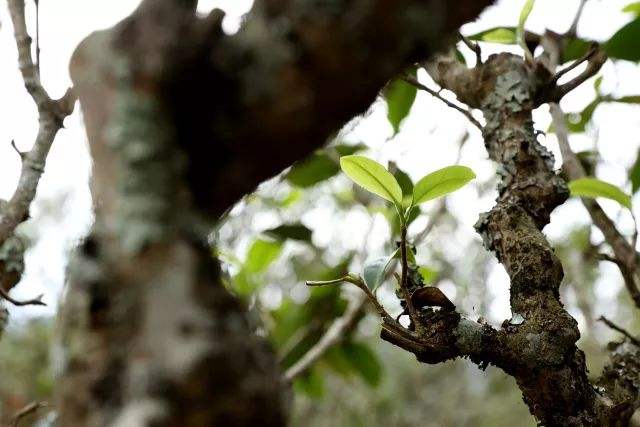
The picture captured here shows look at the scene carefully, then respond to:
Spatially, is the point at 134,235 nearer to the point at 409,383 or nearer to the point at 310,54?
the point at 310,54

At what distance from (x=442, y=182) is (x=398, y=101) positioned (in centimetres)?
29

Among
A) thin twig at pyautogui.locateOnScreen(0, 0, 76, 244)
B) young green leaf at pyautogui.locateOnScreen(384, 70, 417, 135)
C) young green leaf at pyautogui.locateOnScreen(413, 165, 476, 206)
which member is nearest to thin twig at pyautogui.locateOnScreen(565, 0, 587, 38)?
young green leaf at pyautogui.locateOnScreen(384, 70, 417, 135)

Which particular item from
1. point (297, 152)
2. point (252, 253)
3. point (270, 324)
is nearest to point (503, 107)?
point (297, 152)

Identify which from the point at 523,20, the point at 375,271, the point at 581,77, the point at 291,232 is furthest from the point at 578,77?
the point at 291,232

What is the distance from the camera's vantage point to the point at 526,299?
19.4 inches

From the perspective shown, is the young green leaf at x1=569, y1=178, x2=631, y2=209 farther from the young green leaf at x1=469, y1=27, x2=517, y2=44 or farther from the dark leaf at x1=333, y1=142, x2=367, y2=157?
the dark leaf at x1=333, y1=142, x2=367, y2=157

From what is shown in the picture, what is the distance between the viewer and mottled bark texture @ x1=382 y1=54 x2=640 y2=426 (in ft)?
1.48

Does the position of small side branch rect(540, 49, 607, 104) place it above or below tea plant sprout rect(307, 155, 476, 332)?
above

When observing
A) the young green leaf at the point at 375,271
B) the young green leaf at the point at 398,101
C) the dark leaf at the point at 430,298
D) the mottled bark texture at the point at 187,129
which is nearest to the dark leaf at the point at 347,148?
the young green leaf at the point at 398,101

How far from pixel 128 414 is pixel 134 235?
0.20ft

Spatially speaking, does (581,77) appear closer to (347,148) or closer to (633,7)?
(633,7)

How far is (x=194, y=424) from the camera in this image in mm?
202

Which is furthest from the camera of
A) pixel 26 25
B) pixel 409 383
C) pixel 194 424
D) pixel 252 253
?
pixel 409 383

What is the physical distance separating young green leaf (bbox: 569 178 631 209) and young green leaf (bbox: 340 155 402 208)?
0.21 m
